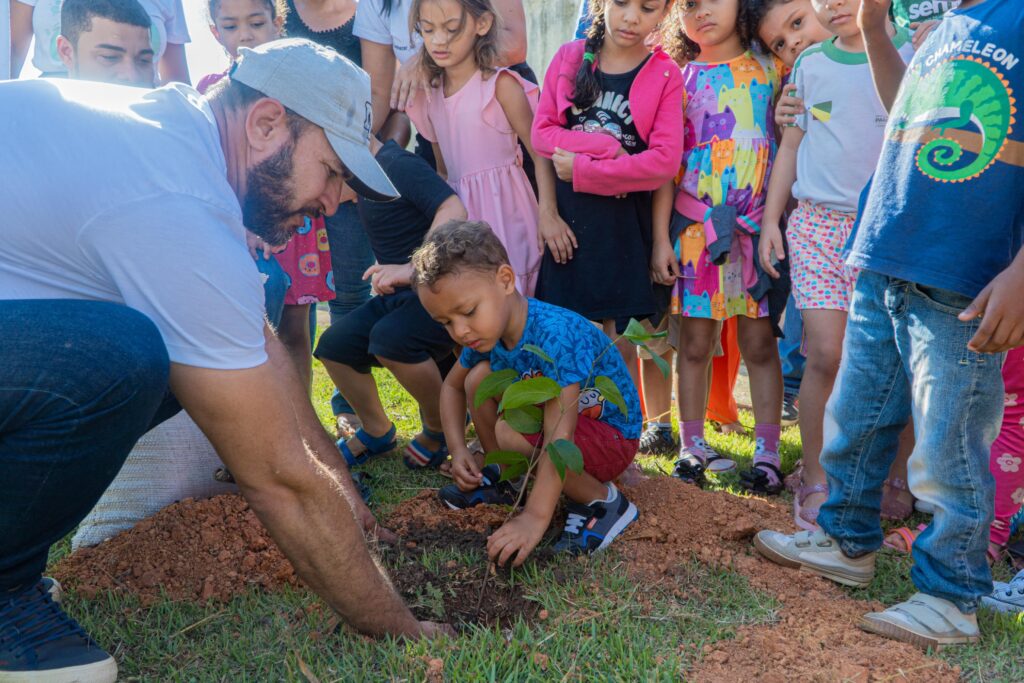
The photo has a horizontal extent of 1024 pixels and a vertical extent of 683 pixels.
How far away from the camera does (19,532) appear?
1937mm

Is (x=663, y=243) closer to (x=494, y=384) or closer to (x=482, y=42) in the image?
(x=482, y=42)

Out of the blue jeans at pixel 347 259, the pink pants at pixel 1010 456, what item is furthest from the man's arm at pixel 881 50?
the blue jeans at pixel 347 259

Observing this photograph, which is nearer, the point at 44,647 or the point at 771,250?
the point at 44,647

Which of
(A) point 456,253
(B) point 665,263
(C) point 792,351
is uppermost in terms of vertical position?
(A) point 456,253

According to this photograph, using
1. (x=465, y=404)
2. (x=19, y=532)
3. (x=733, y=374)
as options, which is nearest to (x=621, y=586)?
(x=465, y=404)

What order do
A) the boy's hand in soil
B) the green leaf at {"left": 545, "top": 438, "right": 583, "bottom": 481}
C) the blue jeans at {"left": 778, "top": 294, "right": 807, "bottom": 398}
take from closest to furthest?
the green leaf at {"left": 545, "top": 438, "right": 583, "bottom": 481}, the boy's hand in soil, the blue jeans at {"left": 778, "top": 294, "right": 807, "bottom": 398}

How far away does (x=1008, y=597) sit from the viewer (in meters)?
2.46

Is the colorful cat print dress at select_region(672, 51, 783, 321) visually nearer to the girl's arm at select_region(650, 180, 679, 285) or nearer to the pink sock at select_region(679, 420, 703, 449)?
the girl's arm at select_region(650, 180, 679, 285)

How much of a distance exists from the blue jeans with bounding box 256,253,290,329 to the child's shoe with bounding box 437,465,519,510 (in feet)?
3.33

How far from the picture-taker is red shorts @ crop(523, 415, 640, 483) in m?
2.82

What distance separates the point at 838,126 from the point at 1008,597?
1.73 meters

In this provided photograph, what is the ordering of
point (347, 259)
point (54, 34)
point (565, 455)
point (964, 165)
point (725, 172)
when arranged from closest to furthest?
point (964, 165) → point (565, 455) → point (725, 172) → point (54, 34) → point (347, 259)

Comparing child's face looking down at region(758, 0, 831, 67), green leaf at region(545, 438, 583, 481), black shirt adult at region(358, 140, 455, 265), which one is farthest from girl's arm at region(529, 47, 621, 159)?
green leaf at region(545, 438, 583, 481)

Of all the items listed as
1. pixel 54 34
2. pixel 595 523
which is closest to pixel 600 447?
pixel 595 523
